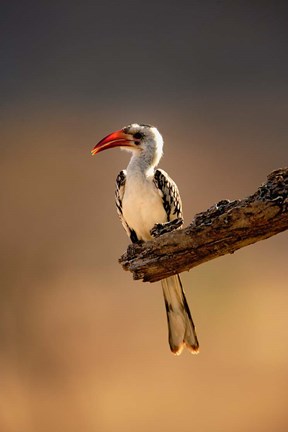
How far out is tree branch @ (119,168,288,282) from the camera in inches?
52.7

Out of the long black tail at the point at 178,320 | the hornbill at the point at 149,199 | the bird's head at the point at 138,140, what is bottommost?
the long black tail at the point at 178,320

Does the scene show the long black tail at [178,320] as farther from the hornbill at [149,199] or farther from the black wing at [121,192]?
the black wing at [121,192]

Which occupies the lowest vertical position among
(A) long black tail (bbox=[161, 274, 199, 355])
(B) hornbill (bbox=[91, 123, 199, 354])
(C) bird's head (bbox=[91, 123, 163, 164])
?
(A) long black tail (bbox=[161, 274, 199, 355])

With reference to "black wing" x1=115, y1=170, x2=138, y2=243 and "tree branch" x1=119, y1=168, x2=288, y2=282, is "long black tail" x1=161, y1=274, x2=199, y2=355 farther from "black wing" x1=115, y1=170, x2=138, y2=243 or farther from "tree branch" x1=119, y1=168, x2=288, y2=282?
"tree branch" x1=119, y1=168, x2=288, y2=282

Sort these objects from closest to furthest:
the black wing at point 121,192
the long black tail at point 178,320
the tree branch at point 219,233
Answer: the tree branch at point 219,233
the long black tail at point 178,320
the black wing at point 121,192

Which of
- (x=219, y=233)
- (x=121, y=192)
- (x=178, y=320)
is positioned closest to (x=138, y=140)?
(x=121, y=192)

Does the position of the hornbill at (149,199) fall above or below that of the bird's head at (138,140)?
below

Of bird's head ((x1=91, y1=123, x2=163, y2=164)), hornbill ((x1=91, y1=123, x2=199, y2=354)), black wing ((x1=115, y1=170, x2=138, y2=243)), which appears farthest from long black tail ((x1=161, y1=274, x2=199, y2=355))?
bird's head ((x1=91, y1=123, x2=163, y2=164))

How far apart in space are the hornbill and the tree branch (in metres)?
0.44

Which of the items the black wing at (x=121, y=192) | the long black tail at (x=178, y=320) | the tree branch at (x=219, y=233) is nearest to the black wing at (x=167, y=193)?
the black wing at (x=121, y=192)

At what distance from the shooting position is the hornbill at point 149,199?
201 cm

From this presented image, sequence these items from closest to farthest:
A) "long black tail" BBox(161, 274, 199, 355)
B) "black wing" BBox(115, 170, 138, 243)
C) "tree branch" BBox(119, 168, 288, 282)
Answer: "tree branch" BBox(119, 168, 288, 282) → "long black tail" BBox(161, 274, 199, 355) → "black wing" BBox(115, 170, 138, 243)

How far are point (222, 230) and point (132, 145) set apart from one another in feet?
2.53

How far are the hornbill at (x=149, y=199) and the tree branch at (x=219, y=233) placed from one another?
0.44 m
